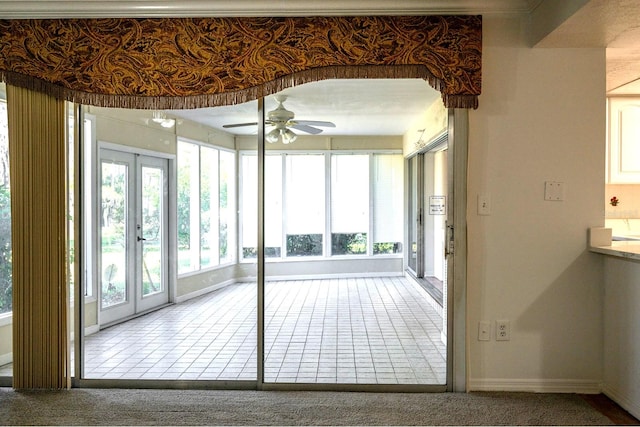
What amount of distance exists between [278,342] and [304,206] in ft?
4.07

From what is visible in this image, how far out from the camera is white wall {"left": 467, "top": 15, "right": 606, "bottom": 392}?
274 cm

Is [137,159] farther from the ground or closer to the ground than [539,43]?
closer to the ground

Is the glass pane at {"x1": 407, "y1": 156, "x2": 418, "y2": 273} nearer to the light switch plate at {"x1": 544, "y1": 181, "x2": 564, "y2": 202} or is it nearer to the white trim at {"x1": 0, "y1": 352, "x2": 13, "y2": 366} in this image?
the light switch plate at {"x1": 544, "y1": 181, "x2": 564, "y2": 202}

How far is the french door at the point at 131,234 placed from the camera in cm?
341

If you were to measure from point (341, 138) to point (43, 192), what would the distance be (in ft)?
9.32

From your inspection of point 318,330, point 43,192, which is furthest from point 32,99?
point 318,330

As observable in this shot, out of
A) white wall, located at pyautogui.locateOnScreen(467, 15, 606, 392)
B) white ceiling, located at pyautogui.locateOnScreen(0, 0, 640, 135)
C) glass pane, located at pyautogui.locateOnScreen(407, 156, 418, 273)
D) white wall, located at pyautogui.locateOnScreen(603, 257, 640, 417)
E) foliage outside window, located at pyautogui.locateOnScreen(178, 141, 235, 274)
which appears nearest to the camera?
white ceiling, located at pyautogui.locateOnScreen(0, 0, 640, 135)

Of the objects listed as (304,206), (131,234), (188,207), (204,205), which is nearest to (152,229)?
(131,234)

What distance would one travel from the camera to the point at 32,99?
108 inches

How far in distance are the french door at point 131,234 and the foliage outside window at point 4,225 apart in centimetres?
62

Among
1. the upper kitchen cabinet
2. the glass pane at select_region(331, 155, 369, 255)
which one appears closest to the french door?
the glass pane at select_region(331, 155, 369, 255)

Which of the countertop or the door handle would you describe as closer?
the countertop

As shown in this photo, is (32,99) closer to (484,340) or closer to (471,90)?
(471,90)

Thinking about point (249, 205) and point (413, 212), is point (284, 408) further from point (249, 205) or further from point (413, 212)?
point (413, 212)
